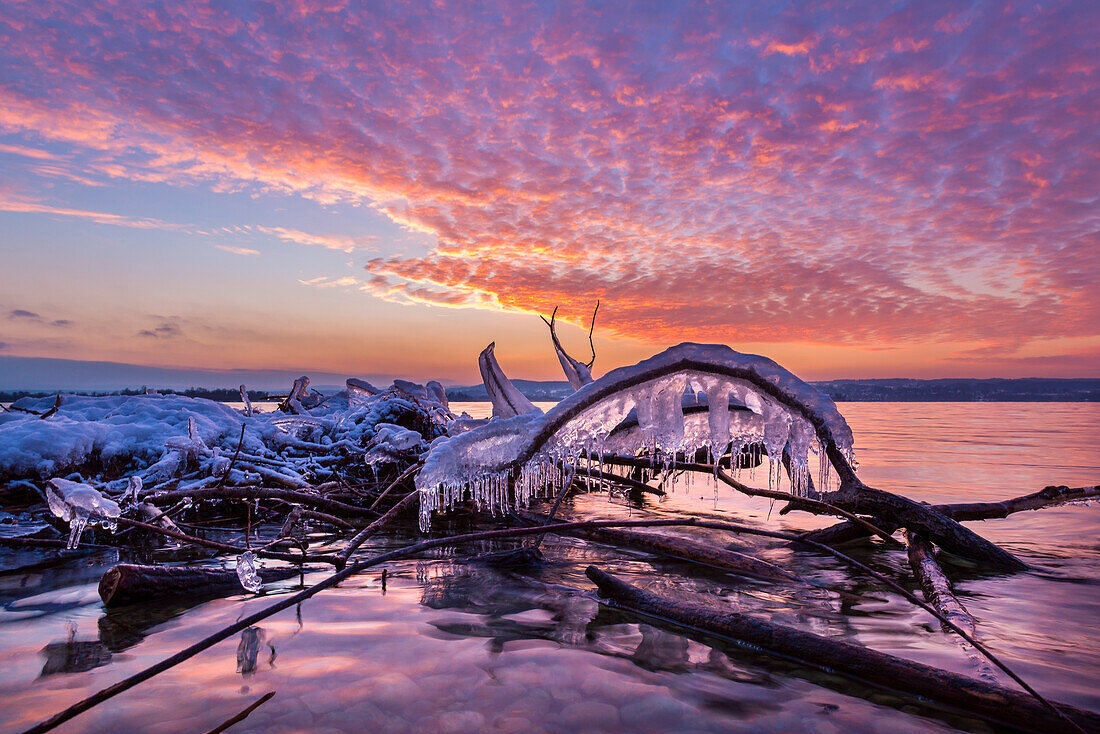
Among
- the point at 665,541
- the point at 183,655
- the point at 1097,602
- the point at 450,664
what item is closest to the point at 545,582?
the point at 665,541

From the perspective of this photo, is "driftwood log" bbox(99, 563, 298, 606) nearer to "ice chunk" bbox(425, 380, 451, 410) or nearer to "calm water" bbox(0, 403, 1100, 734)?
"calm water" bbox(0, 403, 1100, 734)

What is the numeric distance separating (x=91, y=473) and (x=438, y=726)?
5.50 metres

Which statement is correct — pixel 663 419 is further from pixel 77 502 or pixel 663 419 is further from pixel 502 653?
pixel 77 502

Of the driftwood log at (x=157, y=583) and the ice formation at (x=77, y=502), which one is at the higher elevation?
the ice formation at (x=77, y=502)

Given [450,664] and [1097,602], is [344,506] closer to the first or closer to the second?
[450,664]

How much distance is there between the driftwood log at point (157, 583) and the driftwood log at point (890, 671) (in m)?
2.42

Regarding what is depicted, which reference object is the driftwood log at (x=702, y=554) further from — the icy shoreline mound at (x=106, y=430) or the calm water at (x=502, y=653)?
the icy shoreline mound at (x=106, y=430)

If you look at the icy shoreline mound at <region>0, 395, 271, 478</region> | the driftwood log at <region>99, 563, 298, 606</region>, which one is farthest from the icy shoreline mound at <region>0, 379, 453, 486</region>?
the driftwood log at <region>99, 563, 298, 606</region>

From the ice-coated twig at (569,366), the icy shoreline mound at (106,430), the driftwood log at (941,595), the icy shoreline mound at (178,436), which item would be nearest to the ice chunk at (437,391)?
the icy shoreline mound at (178,436)

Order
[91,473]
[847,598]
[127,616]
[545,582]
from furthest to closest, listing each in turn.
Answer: [91,473], [545,582], [847,598], [127,616]

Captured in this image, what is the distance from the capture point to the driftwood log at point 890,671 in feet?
5.24

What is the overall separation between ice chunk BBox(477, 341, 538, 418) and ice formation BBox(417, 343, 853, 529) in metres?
1.42

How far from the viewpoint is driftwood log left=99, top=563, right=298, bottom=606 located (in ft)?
8.75

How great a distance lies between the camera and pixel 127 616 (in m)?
2.59
